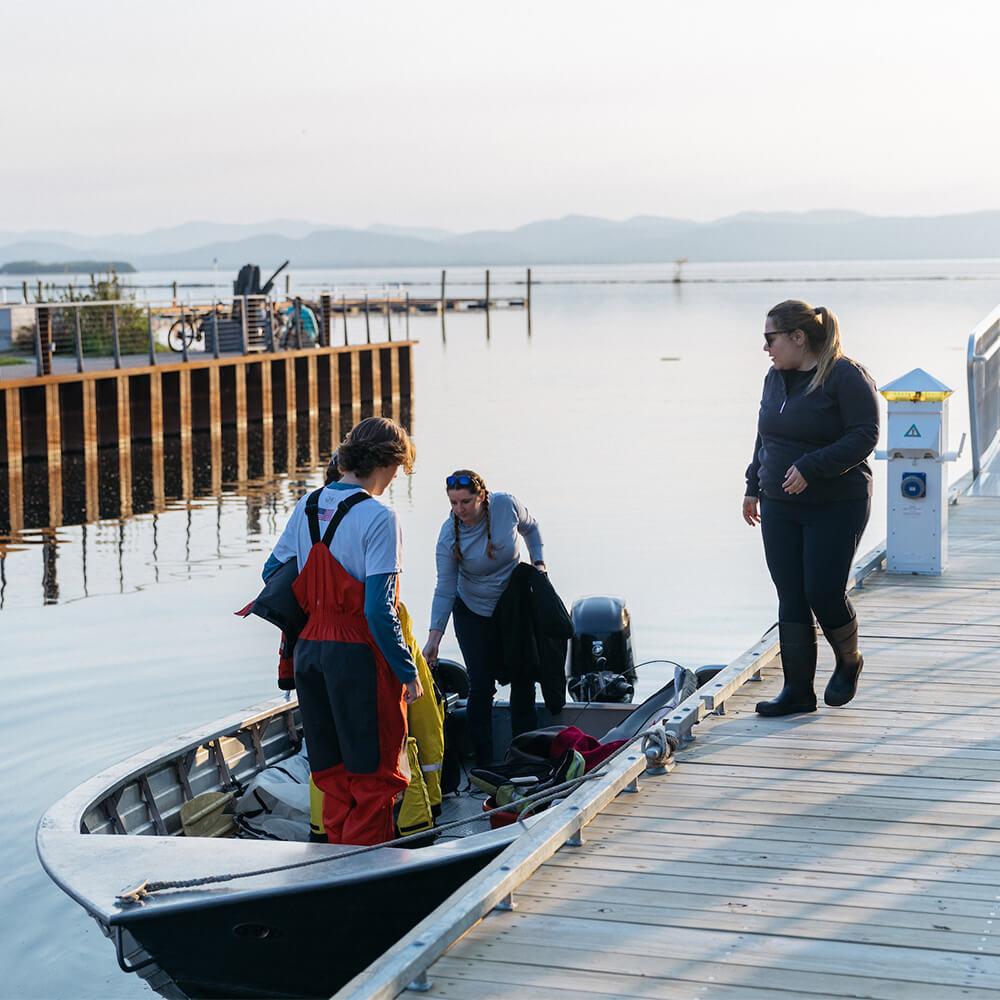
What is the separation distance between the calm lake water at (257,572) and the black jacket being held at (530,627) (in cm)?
214

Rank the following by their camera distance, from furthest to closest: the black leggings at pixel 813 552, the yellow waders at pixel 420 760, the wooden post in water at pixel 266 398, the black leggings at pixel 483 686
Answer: the wooden post in water at pixel 266 398 < the black leggings at pixel 483 686 < the black leggings at pixel 813 552 < the yellow waders at pixel 420 760

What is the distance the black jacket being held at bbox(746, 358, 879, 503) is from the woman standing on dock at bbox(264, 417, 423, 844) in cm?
160

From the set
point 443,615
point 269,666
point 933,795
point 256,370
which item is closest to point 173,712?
point 269,666

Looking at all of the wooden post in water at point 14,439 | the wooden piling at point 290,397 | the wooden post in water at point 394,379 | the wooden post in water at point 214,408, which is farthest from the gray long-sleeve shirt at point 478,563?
the wooden post in water at point 394,379

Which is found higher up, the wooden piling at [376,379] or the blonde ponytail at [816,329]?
the blonde ponytail at [816,329]

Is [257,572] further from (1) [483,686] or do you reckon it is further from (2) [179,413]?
(2) [179,413]

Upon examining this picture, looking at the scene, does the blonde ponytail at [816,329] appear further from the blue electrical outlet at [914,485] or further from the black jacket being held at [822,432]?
the blue electrical outlet at [914,485]

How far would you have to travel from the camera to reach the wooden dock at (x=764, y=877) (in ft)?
13.0

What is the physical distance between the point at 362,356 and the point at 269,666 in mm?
22943

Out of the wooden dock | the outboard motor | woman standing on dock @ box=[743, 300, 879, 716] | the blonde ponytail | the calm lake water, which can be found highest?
the blonde ponytail

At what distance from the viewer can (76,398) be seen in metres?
24.2

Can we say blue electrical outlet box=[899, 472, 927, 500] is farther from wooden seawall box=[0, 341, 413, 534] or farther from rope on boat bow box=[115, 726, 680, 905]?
wooden seawall box=[0, 341, 413, 534]

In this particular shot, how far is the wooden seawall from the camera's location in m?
22.4

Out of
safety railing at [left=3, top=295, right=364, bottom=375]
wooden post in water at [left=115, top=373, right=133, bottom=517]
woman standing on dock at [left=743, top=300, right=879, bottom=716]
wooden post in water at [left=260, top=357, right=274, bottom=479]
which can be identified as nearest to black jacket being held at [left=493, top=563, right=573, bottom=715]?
woman standing on dock at [left=743, top=300, right=879, bottom=716]
